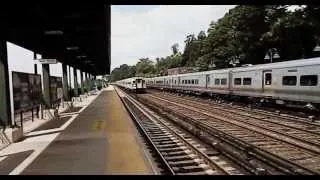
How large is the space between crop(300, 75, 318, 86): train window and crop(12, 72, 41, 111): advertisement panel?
13960mm

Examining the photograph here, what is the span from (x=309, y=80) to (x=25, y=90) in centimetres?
1407

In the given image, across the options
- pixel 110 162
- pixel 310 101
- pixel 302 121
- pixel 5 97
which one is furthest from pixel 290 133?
pixel 5 97

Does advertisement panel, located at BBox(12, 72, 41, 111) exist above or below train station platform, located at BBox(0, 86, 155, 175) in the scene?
above

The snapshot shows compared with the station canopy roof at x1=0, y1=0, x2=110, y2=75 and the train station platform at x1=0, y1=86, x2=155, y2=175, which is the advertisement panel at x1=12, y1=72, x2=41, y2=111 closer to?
the train station platform at x1=0, y1=86, x2=155, y2=175

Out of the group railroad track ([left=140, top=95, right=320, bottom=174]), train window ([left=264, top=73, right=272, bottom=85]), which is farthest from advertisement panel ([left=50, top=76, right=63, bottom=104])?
railroad track ([left=140, top=95, right=320, bottom=174])

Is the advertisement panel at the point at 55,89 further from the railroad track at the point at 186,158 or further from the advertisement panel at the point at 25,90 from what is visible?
the railroad track at the point at 186,158


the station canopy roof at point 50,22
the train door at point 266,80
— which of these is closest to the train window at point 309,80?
the train door at point 266,80

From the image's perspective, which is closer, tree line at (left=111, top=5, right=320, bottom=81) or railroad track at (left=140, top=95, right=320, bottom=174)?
railroad track at (left=140, top=95, right=320, bottom=174)

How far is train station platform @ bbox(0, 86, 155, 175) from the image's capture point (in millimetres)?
12906

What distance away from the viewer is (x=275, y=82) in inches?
1151

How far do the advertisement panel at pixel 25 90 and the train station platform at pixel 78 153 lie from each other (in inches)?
57.3

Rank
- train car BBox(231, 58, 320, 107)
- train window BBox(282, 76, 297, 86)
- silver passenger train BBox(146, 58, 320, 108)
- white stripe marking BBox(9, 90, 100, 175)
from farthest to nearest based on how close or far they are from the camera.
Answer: train window BBox(282, 76, 297, 86) < silver passenger train BBox(146, 58, 320, 108) < train car BBox(231, 58, 320, 107) < white stripe marking BBox(9, 90, 100, 175)

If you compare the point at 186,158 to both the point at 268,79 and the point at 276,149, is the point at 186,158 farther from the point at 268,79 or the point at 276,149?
the point at 268,79

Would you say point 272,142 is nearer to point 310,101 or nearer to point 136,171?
point 136,171
